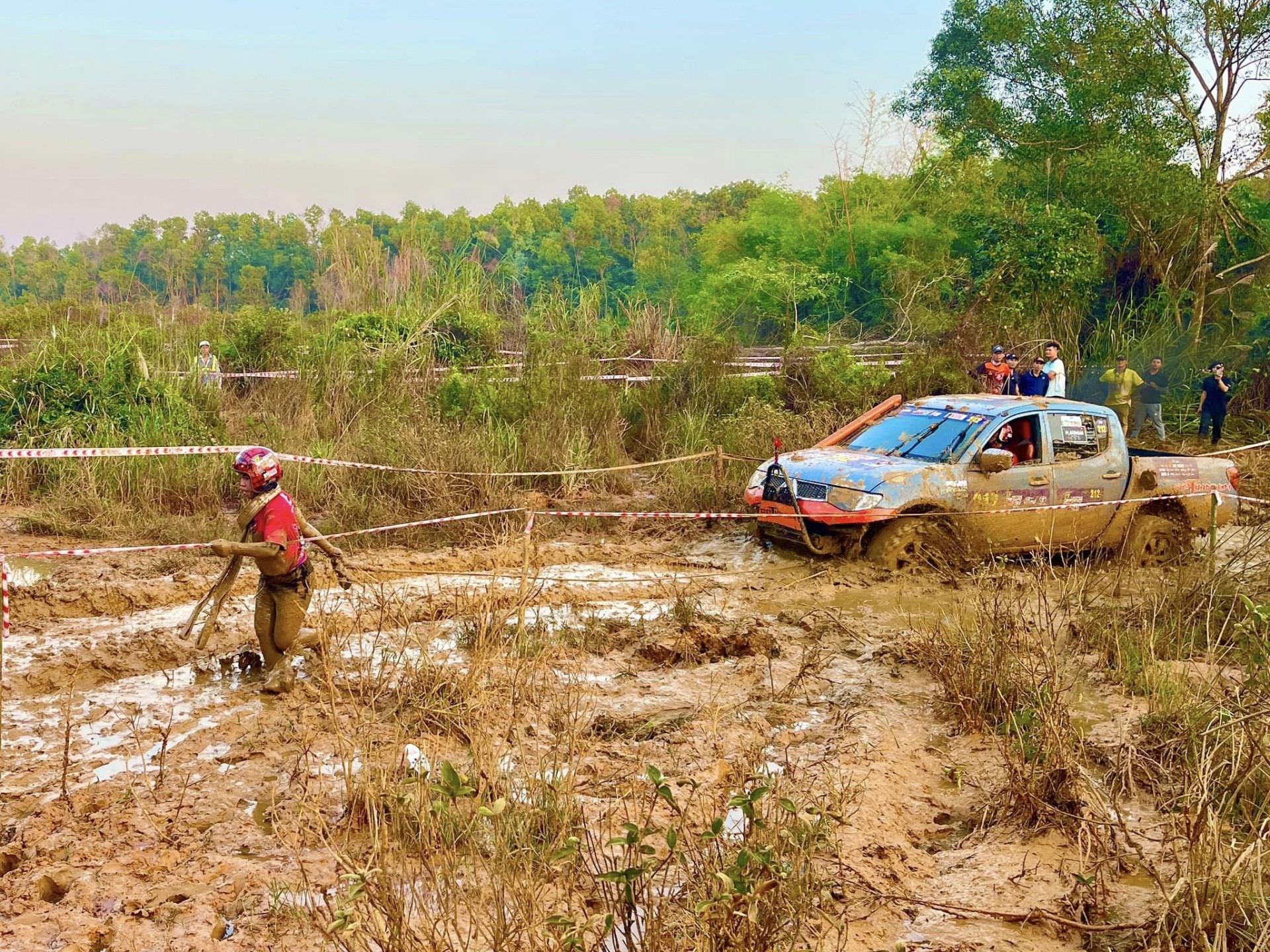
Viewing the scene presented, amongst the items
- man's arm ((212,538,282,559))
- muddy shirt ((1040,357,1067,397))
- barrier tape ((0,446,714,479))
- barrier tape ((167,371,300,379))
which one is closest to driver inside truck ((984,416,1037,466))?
barrier tape ((0,446,714,479))

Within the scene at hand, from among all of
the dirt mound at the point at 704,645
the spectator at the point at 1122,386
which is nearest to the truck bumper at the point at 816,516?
the dirt mound at the point at 704,645

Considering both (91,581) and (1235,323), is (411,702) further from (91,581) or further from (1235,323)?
(1235,323)

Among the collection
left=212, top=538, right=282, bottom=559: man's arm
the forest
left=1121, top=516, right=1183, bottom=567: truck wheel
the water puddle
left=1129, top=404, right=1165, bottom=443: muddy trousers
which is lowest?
the water puddle

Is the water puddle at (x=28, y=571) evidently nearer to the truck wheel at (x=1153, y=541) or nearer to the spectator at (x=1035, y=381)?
the truck wheel at (x=1153, y=541)

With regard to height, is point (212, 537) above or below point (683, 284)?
below

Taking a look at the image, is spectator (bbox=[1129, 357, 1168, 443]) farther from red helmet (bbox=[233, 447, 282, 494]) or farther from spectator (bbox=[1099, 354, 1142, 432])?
red helmet (bbox=[233, 447, 282, 494])

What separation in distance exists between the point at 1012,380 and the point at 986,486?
681 cm

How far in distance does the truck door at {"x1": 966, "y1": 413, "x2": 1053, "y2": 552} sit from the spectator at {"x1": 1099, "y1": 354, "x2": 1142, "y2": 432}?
7.31 meters

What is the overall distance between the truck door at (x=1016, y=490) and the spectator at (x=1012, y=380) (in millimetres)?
4061

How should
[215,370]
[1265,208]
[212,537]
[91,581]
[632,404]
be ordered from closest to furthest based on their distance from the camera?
[91,581]
[212,537]
[215,370]
[632,404]
[1265,208]

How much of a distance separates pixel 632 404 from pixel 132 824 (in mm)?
11205

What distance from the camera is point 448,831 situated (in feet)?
12.8

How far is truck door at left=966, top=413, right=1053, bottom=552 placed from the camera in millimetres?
9352

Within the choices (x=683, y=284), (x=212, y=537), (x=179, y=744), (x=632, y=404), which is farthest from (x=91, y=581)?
(x=683, y=284)
